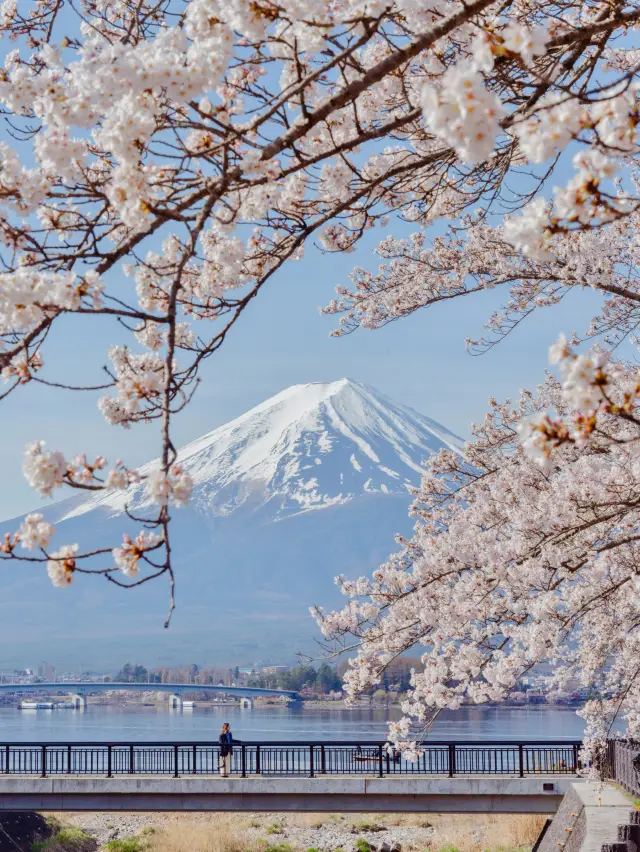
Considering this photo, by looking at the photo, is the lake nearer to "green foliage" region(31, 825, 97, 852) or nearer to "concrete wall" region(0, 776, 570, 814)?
"green foliage" region(31, 825, 97, 852)

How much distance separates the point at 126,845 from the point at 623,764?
49.8ft

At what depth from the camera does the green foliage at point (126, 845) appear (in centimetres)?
2517

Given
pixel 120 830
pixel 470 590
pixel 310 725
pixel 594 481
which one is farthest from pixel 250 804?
pixel 310 725

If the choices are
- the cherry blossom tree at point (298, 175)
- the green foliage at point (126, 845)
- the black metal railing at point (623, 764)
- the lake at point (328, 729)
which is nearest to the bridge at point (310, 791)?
→ the black metal railing at point (623, 764)

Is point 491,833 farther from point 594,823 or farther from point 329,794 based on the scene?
point 594,823

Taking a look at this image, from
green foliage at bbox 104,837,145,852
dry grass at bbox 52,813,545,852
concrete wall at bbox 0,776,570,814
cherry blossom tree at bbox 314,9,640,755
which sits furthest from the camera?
green foliage at bbox 104,837,145,852

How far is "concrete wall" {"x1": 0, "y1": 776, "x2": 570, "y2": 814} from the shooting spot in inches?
698

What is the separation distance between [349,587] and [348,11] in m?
7.88

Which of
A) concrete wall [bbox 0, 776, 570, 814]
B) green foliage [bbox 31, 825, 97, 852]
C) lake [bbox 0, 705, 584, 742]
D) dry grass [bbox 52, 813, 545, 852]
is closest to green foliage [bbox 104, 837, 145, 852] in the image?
dry grass [bbox 52, 813, 545, 852]

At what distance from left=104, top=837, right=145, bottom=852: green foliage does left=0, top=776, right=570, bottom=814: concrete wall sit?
7.77 metres

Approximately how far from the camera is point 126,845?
25.3 m

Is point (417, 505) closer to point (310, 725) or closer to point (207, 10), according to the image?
point (207, 10)

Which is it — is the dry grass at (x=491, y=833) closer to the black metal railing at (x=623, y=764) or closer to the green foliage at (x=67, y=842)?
the black metal railing at (x=623, y=764)

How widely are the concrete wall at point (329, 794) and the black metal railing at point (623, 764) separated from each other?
2265 millimetres
